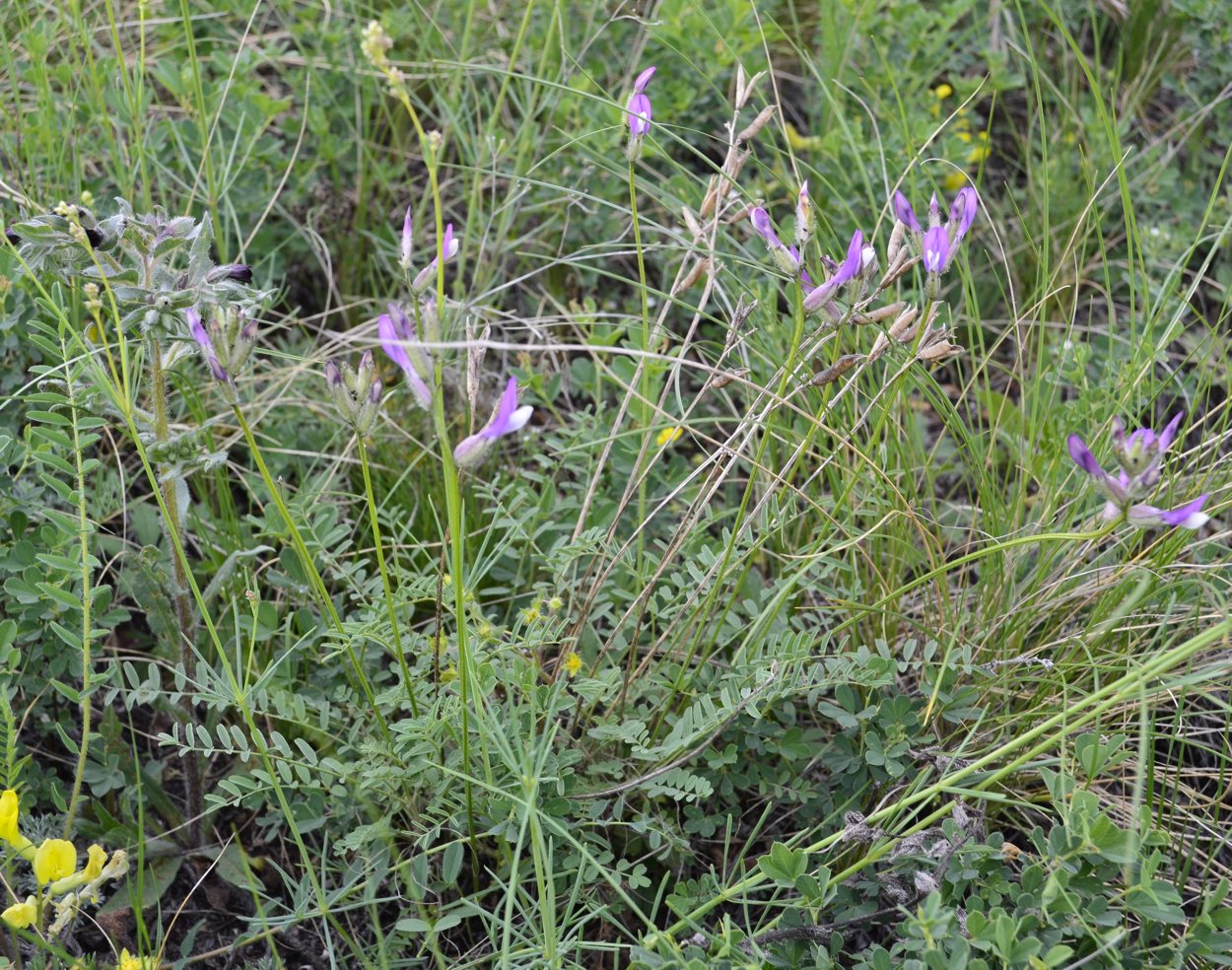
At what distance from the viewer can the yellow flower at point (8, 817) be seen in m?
1.34

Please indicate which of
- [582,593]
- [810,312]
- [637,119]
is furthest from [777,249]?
[582,593]

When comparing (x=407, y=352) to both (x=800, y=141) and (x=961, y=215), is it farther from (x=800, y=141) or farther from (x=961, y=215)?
(x=800, y=141)

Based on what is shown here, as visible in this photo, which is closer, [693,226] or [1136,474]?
[1136,474]

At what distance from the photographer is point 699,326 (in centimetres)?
264

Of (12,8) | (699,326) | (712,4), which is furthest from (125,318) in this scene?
(712,4)

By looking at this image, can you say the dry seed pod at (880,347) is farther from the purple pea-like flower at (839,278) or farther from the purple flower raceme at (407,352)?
the purple flower raceme at (407,352)

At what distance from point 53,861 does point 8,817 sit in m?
0.10

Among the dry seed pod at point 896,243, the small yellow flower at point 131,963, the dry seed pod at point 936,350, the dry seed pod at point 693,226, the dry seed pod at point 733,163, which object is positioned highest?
the dry seed pod at point 733,163

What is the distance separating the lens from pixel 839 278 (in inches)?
54.4

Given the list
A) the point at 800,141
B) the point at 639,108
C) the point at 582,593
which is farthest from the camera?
the point at 800,141

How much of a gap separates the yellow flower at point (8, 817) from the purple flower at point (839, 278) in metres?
1.10

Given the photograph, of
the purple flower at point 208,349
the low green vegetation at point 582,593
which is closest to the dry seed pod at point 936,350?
the low green vegetation at point 582,593

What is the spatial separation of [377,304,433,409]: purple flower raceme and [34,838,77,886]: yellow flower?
28.5 inches

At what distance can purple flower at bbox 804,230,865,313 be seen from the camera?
138 cm
